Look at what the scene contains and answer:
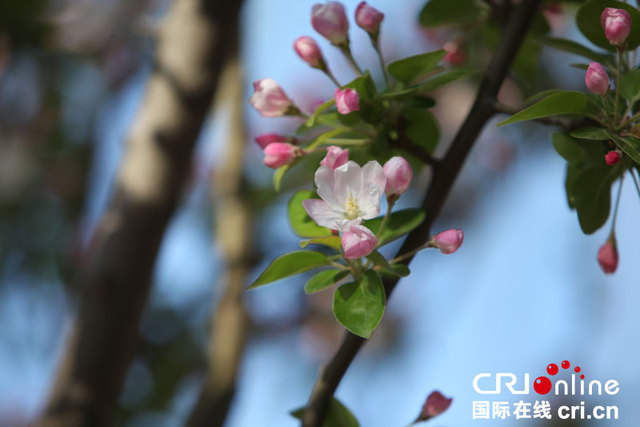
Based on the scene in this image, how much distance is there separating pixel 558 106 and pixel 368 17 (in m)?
0.18

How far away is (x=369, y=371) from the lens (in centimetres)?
205

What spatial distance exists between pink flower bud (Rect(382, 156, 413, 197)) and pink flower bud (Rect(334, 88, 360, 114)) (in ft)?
0.16

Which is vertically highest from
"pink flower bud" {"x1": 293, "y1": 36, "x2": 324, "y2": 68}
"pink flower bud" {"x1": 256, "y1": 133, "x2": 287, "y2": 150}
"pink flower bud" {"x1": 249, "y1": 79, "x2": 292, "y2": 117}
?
"pink flower bud" {"x1": 293, "y1": 36, "x2": 324, "y2": 68}

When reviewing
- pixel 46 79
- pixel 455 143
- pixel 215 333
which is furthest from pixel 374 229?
pixel 46 79

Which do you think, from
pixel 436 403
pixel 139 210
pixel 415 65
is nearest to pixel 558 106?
pixel 415 65

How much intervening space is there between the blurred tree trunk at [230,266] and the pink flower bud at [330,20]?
2.22 feet

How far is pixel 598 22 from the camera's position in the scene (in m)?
0.53

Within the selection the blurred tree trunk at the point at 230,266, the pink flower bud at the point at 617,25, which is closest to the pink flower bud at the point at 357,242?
the pink flower bud at the point at 617,25

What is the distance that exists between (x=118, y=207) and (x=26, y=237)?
1.19 meters

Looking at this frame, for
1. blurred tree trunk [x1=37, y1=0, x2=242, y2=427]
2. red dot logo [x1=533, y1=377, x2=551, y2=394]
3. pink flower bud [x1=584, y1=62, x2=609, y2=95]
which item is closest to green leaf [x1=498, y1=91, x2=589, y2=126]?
pink flower bud [x1=584, y1=62, x2=609, y2=95]

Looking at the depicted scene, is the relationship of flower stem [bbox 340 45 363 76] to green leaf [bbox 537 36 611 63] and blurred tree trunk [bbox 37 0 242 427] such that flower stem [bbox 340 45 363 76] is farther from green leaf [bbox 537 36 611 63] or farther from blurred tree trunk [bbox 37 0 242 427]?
blurred tree trunk [bbox 37 0 242 427]

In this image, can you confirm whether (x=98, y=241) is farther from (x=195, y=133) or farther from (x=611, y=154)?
(x=611, y=154)

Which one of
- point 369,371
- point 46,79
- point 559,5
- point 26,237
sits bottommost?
point 369,371

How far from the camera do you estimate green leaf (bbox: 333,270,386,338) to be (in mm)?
440
